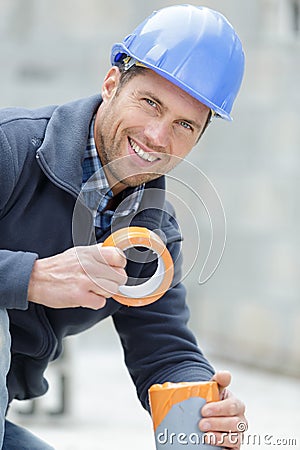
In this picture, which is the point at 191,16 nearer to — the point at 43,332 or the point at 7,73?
the point at 43,332

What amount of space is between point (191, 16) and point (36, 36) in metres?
3.22

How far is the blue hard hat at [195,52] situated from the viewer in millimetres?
1762

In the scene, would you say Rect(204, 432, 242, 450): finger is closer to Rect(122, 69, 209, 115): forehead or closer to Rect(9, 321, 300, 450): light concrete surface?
Rect(122, 69, 209, 115): forehead

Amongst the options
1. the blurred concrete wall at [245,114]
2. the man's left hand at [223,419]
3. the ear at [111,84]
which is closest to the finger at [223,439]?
the man's left hand at [223,419]

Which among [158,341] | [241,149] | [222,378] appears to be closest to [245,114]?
[241,149]

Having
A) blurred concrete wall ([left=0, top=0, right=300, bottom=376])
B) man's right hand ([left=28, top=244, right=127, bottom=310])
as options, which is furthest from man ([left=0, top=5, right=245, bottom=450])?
blurred concrete wall ([left=0, top=0, right=300, bottom=376])

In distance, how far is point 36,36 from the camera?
16.1 ft

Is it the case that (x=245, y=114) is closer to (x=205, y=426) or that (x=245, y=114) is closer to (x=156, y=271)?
(x=156, y=271)

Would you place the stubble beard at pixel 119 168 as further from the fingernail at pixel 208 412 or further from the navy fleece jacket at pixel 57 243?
the fingernail at pixel 208 412

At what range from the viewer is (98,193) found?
5.84 feet

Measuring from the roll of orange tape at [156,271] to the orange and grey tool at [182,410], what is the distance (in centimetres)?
17

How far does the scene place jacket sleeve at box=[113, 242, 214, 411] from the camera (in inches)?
77.8

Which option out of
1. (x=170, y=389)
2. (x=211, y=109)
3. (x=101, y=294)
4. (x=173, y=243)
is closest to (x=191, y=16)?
(x=211, y=109)

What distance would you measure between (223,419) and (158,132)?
52 centimetres
